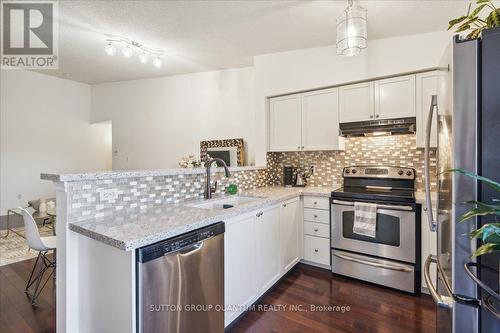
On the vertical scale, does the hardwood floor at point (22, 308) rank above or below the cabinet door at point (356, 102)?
below

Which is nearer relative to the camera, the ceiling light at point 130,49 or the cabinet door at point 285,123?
the ceiling light at point 130,49

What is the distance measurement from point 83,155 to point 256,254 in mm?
5803

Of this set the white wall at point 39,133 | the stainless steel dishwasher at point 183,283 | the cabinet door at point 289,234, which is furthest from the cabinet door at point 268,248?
the white wall at point 39,133

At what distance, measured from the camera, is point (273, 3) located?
2273mm

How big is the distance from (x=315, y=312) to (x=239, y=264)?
0.82 metres

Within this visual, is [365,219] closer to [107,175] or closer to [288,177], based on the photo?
[288,177]

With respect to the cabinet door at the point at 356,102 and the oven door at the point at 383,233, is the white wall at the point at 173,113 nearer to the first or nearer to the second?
the cabinet door at the point at 356,102

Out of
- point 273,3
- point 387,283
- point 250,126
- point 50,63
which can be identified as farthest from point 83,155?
point 387,283

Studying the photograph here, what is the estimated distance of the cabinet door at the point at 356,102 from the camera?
2.77 m

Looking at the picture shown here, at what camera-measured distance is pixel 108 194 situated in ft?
5.39

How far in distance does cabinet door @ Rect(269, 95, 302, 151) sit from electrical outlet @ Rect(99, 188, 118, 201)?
2.17 m

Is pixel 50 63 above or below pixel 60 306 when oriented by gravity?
above

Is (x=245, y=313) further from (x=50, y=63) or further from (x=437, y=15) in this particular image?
(x=50, y=63)

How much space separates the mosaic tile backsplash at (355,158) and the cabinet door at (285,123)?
276 millimetres
